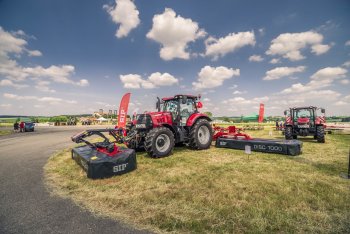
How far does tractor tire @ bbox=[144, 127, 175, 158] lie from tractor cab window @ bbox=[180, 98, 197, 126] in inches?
55.2

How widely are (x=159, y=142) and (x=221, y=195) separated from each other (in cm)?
374

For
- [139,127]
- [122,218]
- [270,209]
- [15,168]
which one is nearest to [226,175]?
[270,209]

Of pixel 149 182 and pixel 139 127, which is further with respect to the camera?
pixel 139 127

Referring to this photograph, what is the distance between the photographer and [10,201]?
379 cm

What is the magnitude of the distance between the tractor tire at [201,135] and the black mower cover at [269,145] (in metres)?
0.62

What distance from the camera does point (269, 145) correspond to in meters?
7.41

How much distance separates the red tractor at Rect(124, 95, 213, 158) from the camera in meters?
6.95

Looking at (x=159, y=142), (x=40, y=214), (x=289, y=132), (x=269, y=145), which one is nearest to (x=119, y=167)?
(x=40, y=214)

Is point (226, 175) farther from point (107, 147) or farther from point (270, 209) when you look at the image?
point (107, 147)

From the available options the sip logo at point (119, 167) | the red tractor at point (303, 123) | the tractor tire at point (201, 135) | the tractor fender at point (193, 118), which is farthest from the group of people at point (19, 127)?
the red tractor at point (303, 123)

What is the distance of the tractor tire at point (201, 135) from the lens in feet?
26.8

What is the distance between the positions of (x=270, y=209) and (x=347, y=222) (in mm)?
988

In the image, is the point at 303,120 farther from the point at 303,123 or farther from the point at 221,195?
the point at 221,195

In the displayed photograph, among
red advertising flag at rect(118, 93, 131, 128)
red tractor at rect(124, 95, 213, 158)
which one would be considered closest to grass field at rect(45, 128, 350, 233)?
red tractor at rect(124, 95, 213, 158)
